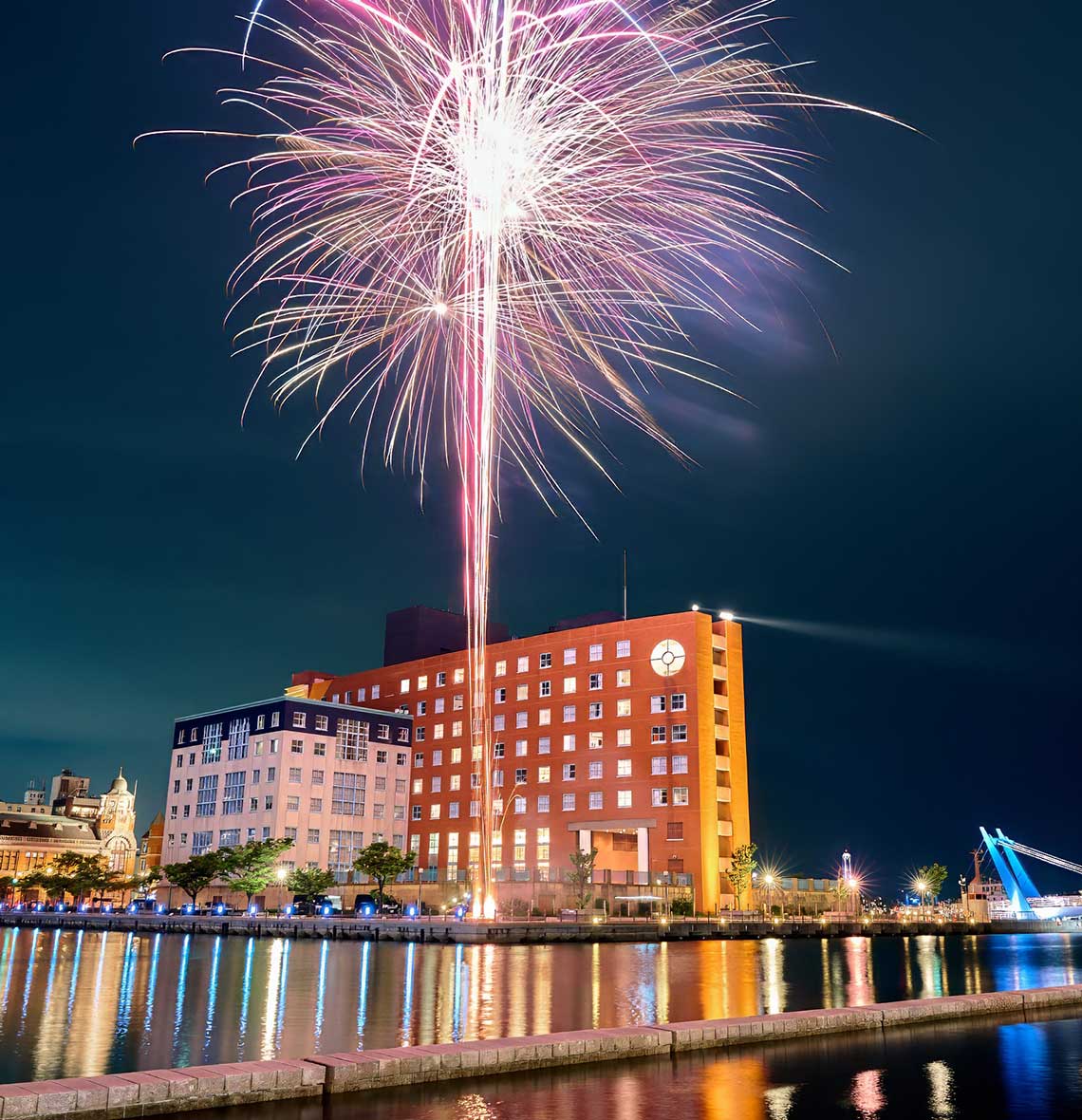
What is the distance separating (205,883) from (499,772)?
1285 inches

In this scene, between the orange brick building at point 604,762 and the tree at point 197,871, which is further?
the orange brick building at point 604,762

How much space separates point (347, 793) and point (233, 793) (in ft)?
39.9

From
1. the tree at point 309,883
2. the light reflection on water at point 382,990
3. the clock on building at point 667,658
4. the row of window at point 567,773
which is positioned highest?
the clock on building at point 667,658

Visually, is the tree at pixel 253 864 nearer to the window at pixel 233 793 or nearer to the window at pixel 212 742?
the window at pixel 233 793

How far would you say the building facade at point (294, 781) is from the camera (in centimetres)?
11162

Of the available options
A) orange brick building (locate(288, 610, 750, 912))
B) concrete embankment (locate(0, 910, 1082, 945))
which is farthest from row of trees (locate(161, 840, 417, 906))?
concrete embankment (locate(0, 910, 1082, 945))

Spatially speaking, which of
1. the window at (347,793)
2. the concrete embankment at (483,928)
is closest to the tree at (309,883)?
the concrete embankment at (483,928)

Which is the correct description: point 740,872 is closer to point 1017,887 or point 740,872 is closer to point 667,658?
point 667,658

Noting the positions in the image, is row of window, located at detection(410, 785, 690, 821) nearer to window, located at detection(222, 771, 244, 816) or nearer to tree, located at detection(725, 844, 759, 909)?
tree, located at detection(725, 844, 759, 909)

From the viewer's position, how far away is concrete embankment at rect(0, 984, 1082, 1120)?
12812 millimetres

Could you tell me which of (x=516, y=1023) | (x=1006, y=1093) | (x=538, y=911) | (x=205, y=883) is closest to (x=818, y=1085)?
(x=1006, y=1093)

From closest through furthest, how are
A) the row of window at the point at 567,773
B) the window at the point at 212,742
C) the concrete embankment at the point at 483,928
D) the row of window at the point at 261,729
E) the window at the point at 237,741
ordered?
the concrete embankment at the point at 483,928 < the row of window at the point at 567,773 < the row of window at the point at 261,729 < the window at the point at 237,741 < the window at the point at 212,742

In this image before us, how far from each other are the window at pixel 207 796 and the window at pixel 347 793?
14138 mm

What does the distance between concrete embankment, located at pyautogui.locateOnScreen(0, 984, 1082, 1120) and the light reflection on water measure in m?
3.46
